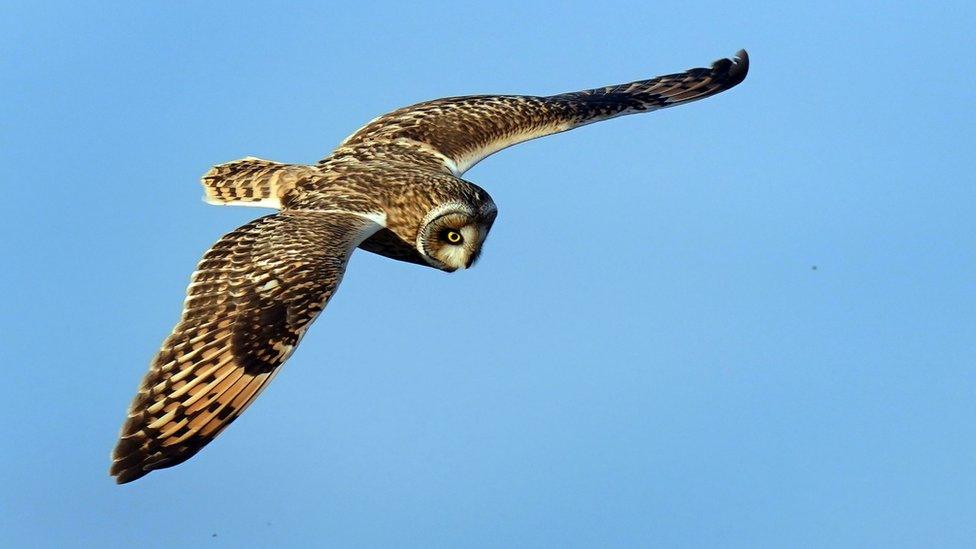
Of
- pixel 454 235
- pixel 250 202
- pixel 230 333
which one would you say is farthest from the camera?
pixel 250 202

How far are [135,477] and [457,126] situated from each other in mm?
5872

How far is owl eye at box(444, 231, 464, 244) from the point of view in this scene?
14.9 m

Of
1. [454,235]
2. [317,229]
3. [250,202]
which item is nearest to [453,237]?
[454,235]

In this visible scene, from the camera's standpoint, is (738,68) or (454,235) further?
(738,68)

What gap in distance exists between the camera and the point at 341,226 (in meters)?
14.3

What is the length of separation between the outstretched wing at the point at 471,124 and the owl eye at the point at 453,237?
1.39 meters

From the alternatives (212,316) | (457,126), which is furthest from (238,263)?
(457,126)

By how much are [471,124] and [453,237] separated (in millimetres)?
2212

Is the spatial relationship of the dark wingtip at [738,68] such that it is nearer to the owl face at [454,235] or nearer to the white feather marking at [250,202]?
the owl face at [454,235]

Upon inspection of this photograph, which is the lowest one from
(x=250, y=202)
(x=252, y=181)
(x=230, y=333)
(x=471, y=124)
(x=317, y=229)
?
(x=230, y=333)

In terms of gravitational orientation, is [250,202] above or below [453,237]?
above

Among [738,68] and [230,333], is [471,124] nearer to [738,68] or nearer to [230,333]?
[738,68]

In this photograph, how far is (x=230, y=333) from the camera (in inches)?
519

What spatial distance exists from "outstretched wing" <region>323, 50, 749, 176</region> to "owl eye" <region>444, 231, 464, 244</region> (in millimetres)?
1388
